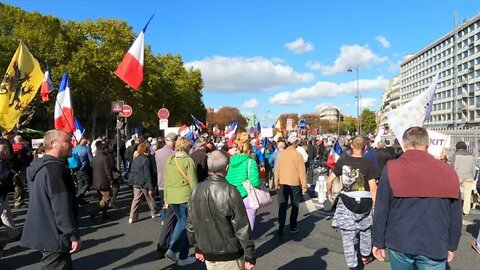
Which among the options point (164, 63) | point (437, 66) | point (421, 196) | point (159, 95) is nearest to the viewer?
point (421, 196)

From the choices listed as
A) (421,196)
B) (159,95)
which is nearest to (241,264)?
(421,196)

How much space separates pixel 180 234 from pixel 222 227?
291cm

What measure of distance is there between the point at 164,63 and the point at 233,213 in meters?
58.1

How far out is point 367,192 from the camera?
5.60m

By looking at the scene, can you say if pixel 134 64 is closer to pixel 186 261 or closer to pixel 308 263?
pixel 186 261

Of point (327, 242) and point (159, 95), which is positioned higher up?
point (159, 95)

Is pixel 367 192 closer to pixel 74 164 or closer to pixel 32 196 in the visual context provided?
pixel 32 196

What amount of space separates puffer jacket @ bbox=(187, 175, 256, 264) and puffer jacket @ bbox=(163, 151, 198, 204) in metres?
2.67

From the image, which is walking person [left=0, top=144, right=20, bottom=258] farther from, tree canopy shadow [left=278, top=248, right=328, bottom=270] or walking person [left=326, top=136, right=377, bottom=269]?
walking person [left=326, top=136, right=377, bottom=269]

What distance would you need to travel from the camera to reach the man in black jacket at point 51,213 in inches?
152

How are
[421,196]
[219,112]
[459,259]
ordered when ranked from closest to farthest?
[421,196] < [459,259] < [219,112]

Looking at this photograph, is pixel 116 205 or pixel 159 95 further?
pixel 159 95

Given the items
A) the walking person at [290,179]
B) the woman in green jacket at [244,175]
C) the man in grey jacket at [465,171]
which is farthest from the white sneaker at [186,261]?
the man in grey jacket at [465,171]

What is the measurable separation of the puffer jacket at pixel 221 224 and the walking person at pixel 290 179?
4436 mm
